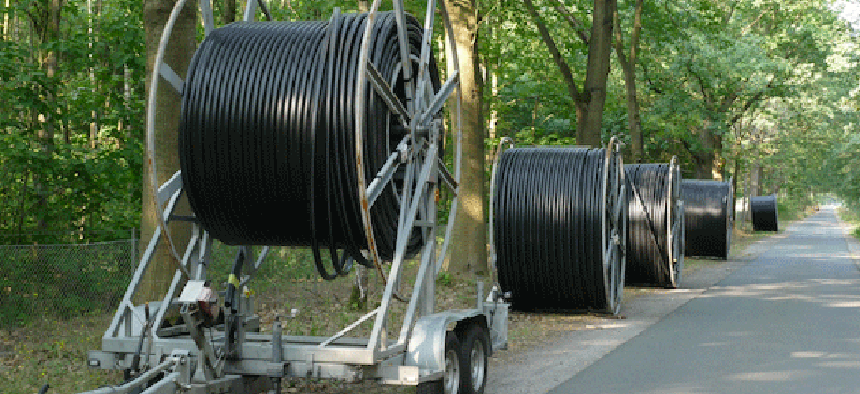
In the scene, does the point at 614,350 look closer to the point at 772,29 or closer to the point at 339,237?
the point at 339,237

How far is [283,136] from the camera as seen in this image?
8953 mm

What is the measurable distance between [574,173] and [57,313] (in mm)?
8188

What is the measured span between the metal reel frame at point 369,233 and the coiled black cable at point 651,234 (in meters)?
12.3

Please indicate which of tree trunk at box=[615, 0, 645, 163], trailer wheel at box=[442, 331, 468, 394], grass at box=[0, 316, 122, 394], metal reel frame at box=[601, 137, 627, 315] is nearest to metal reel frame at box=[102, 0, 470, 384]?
trailer wheel at box=[442, 331, 468, 394]

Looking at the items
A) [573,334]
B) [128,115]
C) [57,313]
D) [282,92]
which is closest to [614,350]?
[573,334]

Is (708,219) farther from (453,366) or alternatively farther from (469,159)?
(453,366)

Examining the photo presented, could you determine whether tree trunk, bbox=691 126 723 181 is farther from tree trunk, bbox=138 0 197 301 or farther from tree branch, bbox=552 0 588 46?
tree trunk, bbox=138 0 197 301

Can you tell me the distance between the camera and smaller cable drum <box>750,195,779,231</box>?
56.8 m

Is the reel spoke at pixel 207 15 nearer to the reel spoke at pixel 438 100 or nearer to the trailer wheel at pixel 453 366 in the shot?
the reel spoke at pixel 438 100

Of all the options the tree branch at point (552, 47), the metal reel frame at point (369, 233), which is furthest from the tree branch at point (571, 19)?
the metal reel frame at point (369, 233)

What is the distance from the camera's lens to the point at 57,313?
15.4 meters

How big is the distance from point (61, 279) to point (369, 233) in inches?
329

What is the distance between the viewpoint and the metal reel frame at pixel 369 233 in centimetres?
833

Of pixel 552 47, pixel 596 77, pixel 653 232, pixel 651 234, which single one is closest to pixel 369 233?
pixel 651 234
